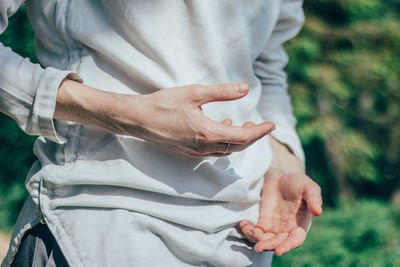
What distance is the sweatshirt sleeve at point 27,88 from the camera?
113 centimetres

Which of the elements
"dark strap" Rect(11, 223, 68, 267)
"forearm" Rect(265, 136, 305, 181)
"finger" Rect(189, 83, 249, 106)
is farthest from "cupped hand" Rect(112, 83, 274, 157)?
"forearm" Rect(265, 136, 305, 181)

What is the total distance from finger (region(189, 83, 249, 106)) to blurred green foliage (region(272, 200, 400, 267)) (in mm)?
2317

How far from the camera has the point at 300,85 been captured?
14.0 feet

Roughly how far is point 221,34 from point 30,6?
477 mm

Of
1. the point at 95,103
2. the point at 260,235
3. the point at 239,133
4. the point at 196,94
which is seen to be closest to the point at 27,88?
the point at 95,103

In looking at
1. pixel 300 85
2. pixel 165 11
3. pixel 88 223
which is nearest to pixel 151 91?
pixel 165 11

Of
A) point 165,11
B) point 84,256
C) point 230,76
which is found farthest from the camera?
point 230,76

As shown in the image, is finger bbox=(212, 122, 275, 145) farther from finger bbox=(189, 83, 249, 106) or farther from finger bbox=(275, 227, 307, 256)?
finger bbox=(275, 227, 307, 256)

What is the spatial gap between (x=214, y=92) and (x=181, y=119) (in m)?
0.09

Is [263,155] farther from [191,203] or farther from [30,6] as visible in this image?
[30,6]

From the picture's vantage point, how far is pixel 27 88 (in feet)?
3.76

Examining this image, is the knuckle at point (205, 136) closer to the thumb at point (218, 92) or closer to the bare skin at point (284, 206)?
the thumb at point (218, 92)

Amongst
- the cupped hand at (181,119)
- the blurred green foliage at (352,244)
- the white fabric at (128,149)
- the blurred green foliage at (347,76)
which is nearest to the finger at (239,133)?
the cupped hand at (181,119)

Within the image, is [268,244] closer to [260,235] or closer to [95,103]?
[260,235]
